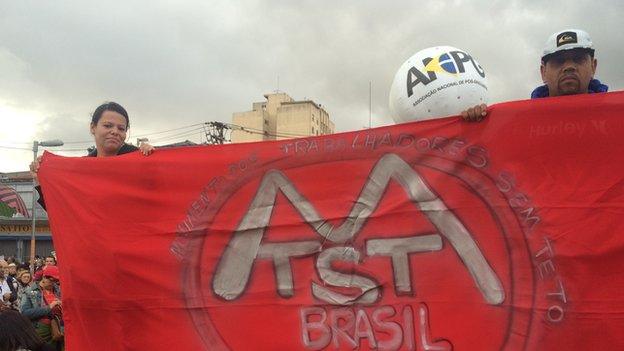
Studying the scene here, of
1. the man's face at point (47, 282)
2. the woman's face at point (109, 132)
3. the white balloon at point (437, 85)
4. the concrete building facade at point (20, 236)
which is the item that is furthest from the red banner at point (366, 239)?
the concrete building facade at point (20, 236)

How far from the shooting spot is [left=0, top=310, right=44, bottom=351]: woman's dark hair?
10.2 ft

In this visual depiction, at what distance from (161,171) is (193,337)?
3.59 feet

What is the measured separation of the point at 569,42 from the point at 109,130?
3.02m

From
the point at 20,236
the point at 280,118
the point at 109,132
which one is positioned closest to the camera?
the point at 109,132

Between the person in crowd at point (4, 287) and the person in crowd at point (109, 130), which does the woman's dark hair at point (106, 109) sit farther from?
the person in crowd at point (4, 287)

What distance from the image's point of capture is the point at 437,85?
3529mm

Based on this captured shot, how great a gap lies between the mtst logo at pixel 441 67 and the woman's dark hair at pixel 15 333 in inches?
104

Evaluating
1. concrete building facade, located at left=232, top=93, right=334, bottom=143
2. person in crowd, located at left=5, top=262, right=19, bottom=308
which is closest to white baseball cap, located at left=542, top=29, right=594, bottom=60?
person in crowd, located at left=5, top=262, right=19, bottom=308

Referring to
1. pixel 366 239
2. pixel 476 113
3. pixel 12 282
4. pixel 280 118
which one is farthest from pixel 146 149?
Answer: pixel 280 118

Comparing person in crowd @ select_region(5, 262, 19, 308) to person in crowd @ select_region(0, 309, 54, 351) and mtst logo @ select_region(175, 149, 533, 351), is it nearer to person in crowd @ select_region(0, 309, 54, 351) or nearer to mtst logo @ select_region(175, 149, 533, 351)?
person in crowd @ select_region(0, 309, 54, 351)

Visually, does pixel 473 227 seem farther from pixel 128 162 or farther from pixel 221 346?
pixel 128 162

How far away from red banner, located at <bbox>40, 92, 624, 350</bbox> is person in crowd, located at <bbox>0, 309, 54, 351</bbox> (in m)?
0.49

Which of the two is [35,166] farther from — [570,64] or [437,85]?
[570,64]

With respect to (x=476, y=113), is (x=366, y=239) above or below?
below
